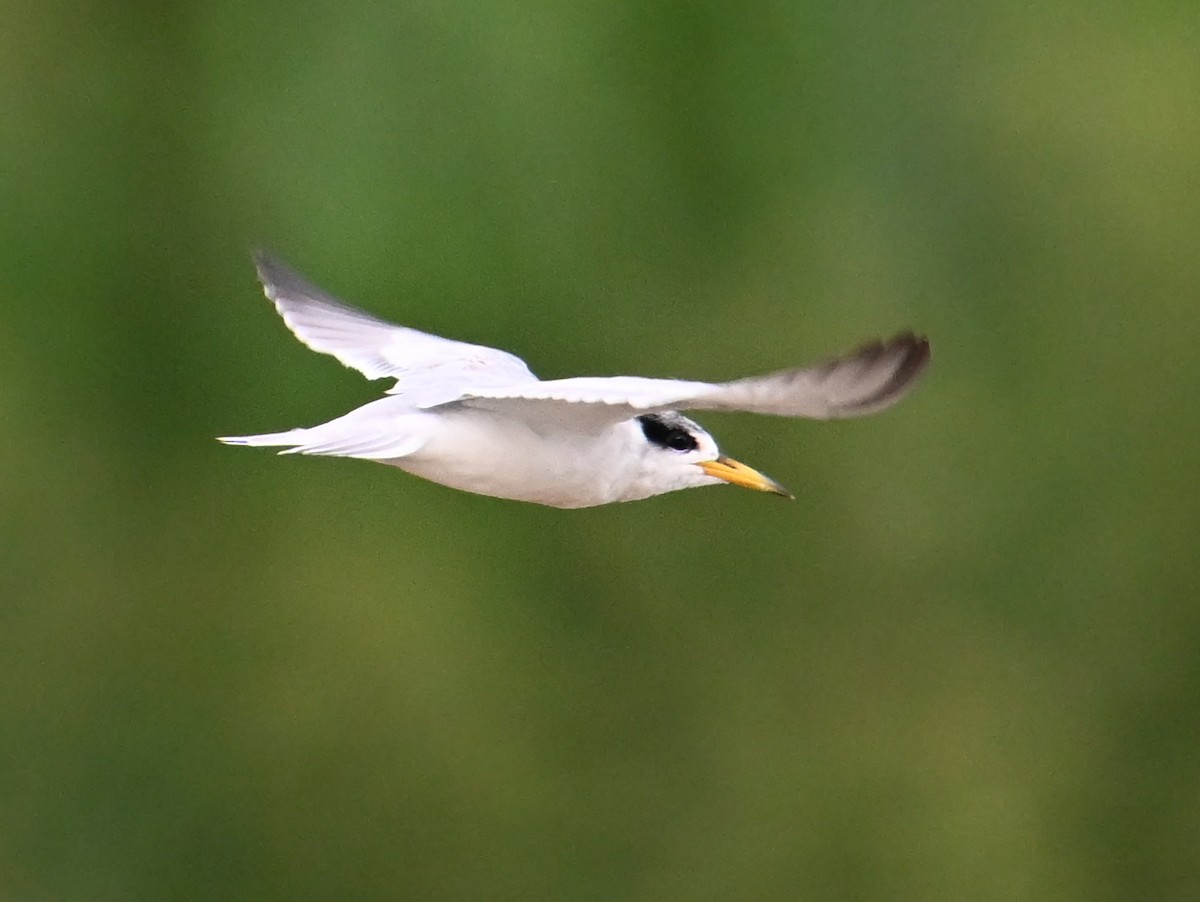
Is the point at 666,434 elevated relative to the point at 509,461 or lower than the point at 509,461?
elevated

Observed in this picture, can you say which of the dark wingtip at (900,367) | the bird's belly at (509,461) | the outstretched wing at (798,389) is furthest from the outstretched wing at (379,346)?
the dark wingtip at (900,367)

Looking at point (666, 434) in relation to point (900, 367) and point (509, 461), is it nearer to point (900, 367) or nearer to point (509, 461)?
point (509, 461)

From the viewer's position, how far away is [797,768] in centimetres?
443

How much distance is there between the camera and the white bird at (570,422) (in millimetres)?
1647

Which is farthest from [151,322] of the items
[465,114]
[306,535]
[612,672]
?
[612,672]

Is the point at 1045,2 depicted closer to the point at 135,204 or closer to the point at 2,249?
the point at 135,204

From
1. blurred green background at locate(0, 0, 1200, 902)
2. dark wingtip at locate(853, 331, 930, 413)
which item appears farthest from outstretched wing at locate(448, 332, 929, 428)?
blurred green background at locate(0, 0, 1200, 902)

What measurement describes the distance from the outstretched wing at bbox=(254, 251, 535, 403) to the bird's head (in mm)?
215

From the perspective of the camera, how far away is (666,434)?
2.14m

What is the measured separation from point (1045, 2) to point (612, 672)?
2077mm

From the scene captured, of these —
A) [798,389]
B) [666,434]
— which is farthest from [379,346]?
[798,389]

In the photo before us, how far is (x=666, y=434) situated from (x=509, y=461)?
268mm

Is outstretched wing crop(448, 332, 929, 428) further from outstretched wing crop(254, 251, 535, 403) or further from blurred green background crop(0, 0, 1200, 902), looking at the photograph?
blurred green background crop(0, 0, 1200, 902)

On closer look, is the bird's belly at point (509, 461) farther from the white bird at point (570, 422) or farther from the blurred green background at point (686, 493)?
the blurred green background at point (686, 493)
